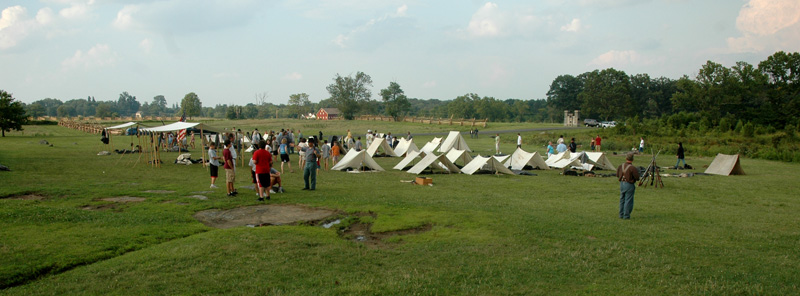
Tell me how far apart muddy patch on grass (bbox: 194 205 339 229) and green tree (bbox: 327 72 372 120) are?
8366 cm

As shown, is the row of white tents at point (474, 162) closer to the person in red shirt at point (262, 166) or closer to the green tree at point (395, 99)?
the person in red shirt at point (262, 166)

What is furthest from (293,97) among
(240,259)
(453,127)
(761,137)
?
(240,259)

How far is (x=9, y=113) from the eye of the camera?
149 feet

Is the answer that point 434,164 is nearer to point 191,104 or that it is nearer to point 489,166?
point 489,166

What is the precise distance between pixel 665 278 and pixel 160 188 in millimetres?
13668

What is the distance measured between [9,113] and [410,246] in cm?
5427

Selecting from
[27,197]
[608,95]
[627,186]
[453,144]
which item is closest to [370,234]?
[627,186]

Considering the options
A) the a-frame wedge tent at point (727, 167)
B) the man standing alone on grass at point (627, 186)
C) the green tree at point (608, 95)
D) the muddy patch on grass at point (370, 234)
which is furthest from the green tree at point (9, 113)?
the green tree at point (608, 95)

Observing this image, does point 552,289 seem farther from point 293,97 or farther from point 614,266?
point 293,97

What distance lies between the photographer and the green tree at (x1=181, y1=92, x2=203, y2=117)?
116887 millimetres

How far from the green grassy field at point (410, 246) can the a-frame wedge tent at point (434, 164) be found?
533 cm

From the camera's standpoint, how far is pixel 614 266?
6.93 m

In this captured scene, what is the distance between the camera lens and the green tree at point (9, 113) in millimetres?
45125

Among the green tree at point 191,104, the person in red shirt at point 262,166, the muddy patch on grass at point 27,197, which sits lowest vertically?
the muddy patch on grass at point 27,197
